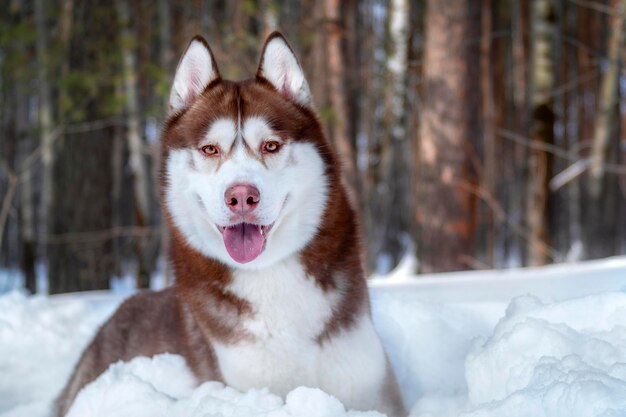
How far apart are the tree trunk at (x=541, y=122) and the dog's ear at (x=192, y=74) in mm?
6662

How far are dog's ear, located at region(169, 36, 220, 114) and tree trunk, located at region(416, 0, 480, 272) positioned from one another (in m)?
4.51

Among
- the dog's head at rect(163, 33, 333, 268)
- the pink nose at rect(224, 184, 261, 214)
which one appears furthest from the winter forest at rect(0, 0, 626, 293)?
the pink nose at rect(224, 184, 261, 214)

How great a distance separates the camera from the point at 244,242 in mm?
2820

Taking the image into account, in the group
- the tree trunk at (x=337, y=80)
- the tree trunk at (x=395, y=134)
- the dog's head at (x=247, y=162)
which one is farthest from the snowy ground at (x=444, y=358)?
the tree trunk at (x=395, y=134)

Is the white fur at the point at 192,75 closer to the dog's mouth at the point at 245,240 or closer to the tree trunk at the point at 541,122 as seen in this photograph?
the dog's mouth at the point at 245,240

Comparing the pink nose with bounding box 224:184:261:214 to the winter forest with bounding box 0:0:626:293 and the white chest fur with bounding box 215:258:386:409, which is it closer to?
the white chest fur with bounding box 215:258:386:409

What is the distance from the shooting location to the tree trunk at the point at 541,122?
9.11m

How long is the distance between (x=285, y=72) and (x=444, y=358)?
1.79 metres

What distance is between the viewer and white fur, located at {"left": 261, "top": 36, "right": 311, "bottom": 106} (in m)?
3.22

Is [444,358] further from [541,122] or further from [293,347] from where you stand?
[541,122]

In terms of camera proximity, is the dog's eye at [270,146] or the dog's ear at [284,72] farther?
the dog's ear at [284,72]

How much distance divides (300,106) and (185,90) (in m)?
0.56

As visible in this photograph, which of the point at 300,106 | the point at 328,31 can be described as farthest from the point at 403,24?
the point at 300,106

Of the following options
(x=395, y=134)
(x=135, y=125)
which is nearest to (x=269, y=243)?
(x=135, y=125)
